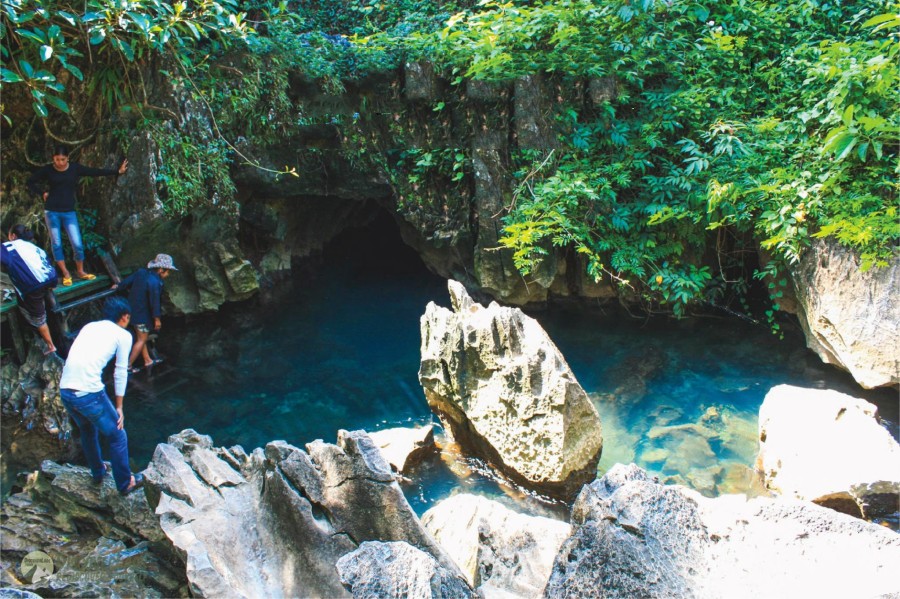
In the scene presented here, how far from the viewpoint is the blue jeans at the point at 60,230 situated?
7.42 metres

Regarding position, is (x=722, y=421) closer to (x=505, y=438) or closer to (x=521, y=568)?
(x=505, y=438)

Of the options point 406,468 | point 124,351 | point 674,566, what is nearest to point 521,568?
point 674,566

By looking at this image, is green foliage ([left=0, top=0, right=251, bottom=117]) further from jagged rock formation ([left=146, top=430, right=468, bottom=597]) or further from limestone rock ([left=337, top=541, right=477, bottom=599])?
limestone rock ([left=337, top=541, right=477, bottom=599])

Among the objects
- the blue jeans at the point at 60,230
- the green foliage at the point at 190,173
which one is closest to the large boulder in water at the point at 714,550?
the green foliage at the point at 190,173

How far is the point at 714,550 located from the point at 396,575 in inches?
56.7

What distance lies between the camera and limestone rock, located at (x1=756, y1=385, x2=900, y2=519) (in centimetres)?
538

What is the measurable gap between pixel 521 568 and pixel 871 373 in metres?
5.19

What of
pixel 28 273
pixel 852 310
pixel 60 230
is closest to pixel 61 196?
pixel 60 230

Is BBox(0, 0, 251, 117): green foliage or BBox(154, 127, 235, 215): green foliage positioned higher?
BBox(0, 0, 251, 117): green foliage

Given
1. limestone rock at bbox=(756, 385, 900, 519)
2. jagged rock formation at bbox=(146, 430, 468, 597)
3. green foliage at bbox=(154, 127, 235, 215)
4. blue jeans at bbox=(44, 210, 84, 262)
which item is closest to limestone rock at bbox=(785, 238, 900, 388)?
limestone rock at bbox=(756, 385, 900, 519)

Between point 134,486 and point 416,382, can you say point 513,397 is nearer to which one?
point 416,382

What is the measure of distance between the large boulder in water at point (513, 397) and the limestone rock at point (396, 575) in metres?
3.23

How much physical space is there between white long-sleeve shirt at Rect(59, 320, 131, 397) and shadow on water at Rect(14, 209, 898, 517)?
88.1 inches

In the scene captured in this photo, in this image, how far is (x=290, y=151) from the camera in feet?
31.1
